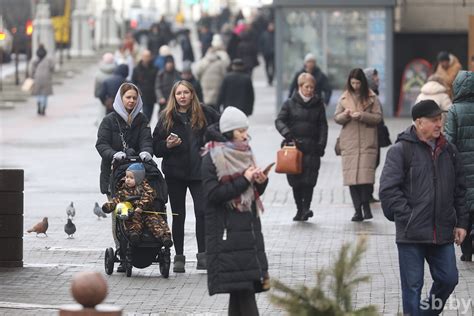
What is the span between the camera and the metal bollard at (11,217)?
42.7 feet

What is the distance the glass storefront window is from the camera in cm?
2994

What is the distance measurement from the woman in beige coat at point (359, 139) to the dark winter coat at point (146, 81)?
995cm

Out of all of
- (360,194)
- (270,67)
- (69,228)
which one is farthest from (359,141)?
(270,67)

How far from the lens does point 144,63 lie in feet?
86.9

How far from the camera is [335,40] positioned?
3022 centimetres

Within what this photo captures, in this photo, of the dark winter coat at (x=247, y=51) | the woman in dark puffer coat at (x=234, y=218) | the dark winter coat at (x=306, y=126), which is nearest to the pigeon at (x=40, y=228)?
the dark winter coat at (x=306, y=126)

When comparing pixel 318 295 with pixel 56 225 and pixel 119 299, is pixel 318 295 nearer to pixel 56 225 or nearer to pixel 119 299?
pixel 119 299

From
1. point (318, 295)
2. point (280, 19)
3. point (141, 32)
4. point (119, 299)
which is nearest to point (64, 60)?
point (141, 32)

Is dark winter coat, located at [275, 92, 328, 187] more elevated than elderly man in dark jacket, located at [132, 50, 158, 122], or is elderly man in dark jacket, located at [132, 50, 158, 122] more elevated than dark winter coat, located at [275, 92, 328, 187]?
elderly man in dark jacket, located at [132, 50, 158, 122]

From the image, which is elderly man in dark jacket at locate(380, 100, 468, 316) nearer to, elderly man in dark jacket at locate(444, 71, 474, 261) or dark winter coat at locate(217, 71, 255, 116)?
elderly man in dark jacket at locate(444, 71, 474, 261)

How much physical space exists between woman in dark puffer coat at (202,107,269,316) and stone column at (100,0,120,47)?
4904 cm

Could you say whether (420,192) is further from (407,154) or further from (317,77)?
(317,77)

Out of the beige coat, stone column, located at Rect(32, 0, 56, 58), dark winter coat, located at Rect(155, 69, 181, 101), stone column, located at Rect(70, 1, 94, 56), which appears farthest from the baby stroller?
stone column, located at Rect(70, 1, 94, 56)

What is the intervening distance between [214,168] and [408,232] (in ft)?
4.29
